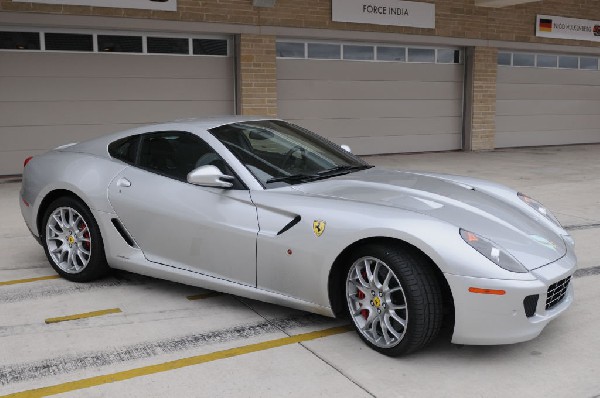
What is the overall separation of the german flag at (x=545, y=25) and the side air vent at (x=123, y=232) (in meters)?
16.0

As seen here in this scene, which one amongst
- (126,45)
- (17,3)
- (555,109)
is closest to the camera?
(17,3)

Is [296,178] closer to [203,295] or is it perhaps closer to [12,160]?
[203,295]

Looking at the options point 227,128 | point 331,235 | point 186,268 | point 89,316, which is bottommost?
point 89,316

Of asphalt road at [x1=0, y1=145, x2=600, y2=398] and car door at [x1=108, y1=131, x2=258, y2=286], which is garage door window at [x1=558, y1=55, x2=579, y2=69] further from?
car door at [x1=108, y1=131, x2=258, y2=286]

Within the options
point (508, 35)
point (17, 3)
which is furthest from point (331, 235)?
point (508, 35)

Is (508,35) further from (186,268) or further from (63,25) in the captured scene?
(186,268)

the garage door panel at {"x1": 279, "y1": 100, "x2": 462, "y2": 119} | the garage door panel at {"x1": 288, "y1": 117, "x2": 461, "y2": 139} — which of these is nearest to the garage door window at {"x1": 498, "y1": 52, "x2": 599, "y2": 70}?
the garage door panel at {"x1": 279, "y1": 100, "x2": 462, "y2": 119}

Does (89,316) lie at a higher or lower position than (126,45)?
lower

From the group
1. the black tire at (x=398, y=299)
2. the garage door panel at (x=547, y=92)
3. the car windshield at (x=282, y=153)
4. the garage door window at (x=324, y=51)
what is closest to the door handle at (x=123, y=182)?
the car windshield at (x=282, y=153)

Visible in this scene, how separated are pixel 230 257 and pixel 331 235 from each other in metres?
0.78

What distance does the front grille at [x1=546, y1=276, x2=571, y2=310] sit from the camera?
3586 mm

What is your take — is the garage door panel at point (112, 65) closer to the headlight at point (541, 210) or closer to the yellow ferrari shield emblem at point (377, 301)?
the headlight at point (541, 210)

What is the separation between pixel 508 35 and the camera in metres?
17.4

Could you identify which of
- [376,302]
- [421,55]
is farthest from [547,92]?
[376,302]
